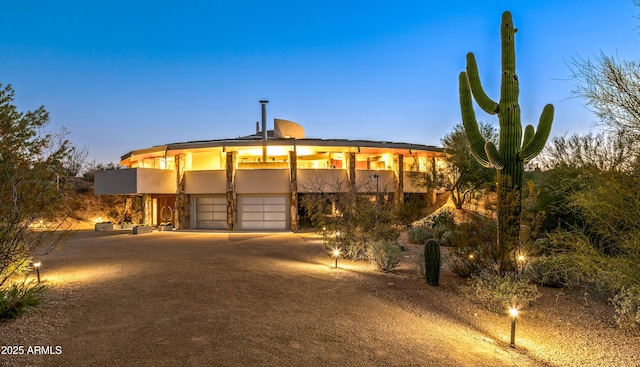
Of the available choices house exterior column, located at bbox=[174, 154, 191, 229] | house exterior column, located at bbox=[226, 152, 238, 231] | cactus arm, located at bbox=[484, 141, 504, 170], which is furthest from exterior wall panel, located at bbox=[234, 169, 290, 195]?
cactus arm, located at bbox=[484, 141, 504, 170]

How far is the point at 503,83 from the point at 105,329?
1056cm

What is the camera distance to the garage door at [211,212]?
2505cm

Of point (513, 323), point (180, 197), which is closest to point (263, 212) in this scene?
point (180, 197)

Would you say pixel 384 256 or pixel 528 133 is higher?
pixel 528 133

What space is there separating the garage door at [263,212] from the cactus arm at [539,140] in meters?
16.9

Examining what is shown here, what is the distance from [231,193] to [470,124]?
16.9 m

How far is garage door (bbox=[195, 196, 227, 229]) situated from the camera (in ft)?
82.2

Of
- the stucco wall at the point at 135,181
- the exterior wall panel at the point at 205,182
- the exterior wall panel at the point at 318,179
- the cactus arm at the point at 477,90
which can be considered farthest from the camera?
the exterior wall panel at the point at 205,182

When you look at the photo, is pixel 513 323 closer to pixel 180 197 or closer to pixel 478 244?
pixel 478 244

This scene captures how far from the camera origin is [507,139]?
9859 millimetres

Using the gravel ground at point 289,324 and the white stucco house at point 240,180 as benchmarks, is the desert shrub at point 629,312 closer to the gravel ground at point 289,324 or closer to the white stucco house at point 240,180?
the gravel ground at point 289,324

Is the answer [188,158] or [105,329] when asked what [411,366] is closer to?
[105,329]

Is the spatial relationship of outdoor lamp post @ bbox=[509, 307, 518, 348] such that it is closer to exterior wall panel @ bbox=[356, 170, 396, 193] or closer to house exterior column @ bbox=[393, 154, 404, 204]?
exterior wall panel @ bbox=[356, 170, 396, 193]

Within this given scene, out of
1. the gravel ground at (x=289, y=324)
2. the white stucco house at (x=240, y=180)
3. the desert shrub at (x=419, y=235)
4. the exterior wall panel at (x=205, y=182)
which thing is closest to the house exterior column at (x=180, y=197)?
the white stucco house at (x=240, y=180)
